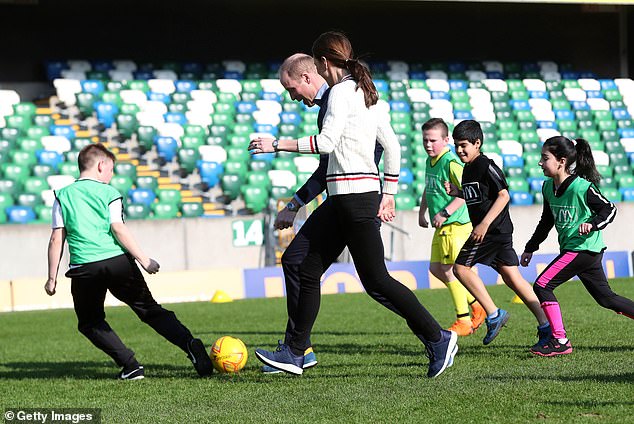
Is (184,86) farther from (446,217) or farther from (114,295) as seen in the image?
(114,295)

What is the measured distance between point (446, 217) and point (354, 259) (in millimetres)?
2806

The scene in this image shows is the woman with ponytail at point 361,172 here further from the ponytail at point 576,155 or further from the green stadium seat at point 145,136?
the green stadium seat at point 145,136

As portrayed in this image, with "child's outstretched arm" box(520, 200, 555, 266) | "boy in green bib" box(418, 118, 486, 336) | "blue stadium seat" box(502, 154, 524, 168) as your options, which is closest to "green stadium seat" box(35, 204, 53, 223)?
"boy in green bib" box(418, 118, 486, 336)

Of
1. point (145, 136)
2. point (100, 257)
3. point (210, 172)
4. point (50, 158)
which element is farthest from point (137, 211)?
point (100, 257)

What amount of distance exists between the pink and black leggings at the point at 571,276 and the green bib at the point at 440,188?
1728 millimetres

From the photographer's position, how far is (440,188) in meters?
9.30

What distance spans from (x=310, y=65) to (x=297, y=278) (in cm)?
137

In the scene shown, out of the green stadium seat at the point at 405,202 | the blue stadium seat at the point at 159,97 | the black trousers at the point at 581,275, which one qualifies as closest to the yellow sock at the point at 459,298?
the black trousers at the point at 581,275

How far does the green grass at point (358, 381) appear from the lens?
538 cm

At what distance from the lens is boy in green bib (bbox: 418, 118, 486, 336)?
902 cm

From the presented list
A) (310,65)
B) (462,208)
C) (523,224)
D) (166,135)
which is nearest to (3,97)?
(166,135)

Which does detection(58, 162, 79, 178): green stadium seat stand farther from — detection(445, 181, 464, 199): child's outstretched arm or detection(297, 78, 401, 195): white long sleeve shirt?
detection(297, 78, 401, 195): white long sleeve shirt

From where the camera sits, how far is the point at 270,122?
23.7 m

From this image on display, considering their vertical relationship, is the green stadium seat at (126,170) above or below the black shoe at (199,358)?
above
